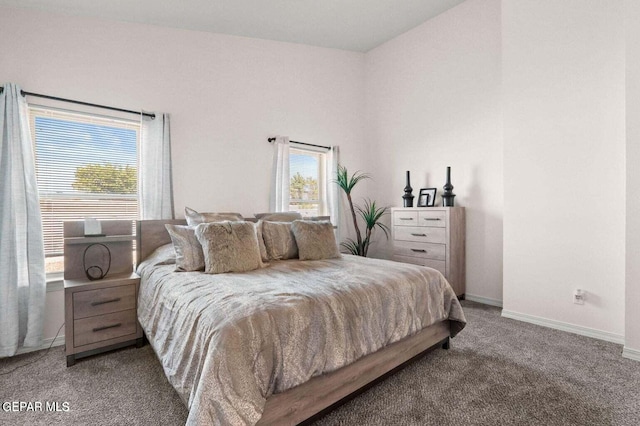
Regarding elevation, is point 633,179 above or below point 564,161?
below

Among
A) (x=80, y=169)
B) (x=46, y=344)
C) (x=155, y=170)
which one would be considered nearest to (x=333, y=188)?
(x=155, y=170)

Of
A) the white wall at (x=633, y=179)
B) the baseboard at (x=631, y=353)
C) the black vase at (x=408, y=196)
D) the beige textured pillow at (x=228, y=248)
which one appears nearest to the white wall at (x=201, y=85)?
the beige textured pillow at (x=228, y=248)

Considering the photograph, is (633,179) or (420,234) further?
(420,234)

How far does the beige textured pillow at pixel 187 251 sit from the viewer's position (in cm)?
232

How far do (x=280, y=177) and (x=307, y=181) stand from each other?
1.99ft

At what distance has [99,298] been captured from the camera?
7.48 ft

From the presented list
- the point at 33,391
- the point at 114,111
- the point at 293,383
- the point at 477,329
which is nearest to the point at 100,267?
the point at 33,391

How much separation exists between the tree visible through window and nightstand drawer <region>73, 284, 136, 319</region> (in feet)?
6.99

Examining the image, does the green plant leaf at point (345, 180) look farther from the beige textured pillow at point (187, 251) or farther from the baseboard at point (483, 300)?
the beige textured pillow at point (187, 251)

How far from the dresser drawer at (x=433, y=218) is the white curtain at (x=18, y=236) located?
12.1ft

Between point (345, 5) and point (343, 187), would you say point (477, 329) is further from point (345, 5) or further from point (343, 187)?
point (345, 5)

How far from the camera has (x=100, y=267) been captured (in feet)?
8.63

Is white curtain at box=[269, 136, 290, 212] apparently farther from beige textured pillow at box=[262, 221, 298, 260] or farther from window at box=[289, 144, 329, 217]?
beige textured pillow at box=[262, 221, 298, 260]

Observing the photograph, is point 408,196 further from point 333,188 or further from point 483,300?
point 483,300
